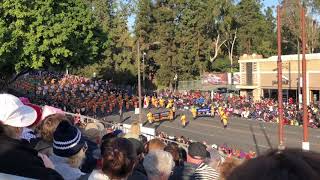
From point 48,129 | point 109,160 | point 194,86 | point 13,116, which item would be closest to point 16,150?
point 13,116

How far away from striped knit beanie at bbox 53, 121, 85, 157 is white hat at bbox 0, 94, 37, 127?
56 centimetres

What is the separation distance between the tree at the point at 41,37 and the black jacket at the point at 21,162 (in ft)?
96.1

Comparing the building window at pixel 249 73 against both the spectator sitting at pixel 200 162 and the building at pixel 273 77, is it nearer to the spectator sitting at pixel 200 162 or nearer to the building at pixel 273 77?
the building at pixel 273 77

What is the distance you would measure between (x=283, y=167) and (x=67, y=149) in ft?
9.80

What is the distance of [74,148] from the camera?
4.64 metres

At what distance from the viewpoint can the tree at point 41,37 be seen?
3347cm

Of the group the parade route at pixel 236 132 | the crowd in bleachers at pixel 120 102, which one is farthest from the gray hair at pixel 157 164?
the crowd in bleachers at pixel 120 102

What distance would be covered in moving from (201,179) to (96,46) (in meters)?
34.5

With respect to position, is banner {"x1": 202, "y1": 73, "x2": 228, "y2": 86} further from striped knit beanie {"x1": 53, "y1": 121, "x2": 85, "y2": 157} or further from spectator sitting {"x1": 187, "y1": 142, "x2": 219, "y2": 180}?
striped knit beanie {"x1": 53, "y1": 121, "x2": 85, "y2": 157}

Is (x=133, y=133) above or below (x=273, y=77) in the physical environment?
below

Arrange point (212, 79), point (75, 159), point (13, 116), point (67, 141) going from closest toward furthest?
1. point (13, 116)
2. point (67, 141)
3. point (75, 159)
4. point (212, 79)

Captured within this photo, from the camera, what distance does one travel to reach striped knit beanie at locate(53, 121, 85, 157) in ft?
15.2

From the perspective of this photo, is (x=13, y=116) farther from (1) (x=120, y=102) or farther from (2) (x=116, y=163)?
(1) (x=120, y=102)

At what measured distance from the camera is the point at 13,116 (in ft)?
13.1
